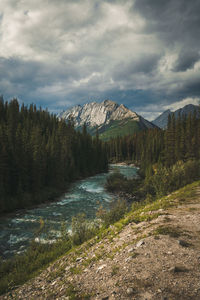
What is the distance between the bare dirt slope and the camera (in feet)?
14.2

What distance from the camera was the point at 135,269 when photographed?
A: 5285 mm

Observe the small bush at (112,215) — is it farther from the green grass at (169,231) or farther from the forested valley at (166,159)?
the forested valley at (166,159)

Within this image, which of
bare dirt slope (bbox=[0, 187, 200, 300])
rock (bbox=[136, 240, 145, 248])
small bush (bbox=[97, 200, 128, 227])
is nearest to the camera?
bare dirt slope (bbox=[0, 187, 200, 300])

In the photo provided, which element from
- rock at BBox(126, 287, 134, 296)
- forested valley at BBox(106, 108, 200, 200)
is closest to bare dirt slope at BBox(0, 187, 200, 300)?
rock at BBox(126, 287, 134, 296)

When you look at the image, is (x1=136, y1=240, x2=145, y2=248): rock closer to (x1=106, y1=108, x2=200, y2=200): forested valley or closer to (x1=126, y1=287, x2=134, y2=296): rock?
(x1=126, y1=287, x2=134, y2=296): rock

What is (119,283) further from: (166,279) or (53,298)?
(53,298)

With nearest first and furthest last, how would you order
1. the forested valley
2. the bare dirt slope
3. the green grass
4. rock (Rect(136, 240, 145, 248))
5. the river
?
the bare dirt slope
rock (Rect(136, 240, 145, 248))
the green grass
the river
the forested valley

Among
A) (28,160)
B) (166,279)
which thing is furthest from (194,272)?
(28,160)

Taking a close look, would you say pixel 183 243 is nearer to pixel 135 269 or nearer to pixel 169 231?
pixel 169 231

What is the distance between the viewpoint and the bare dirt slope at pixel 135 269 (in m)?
4.32

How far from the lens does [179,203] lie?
12.8m

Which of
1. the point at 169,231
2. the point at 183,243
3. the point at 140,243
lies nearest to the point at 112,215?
the point at 169,231

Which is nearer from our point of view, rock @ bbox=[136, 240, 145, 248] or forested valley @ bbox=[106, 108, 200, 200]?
rock @ bbox=[136, 240, 145, 248]

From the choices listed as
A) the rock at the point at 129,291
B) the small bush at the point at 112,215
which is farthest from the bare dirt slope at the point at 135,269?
the small bush at the point at 112,215
